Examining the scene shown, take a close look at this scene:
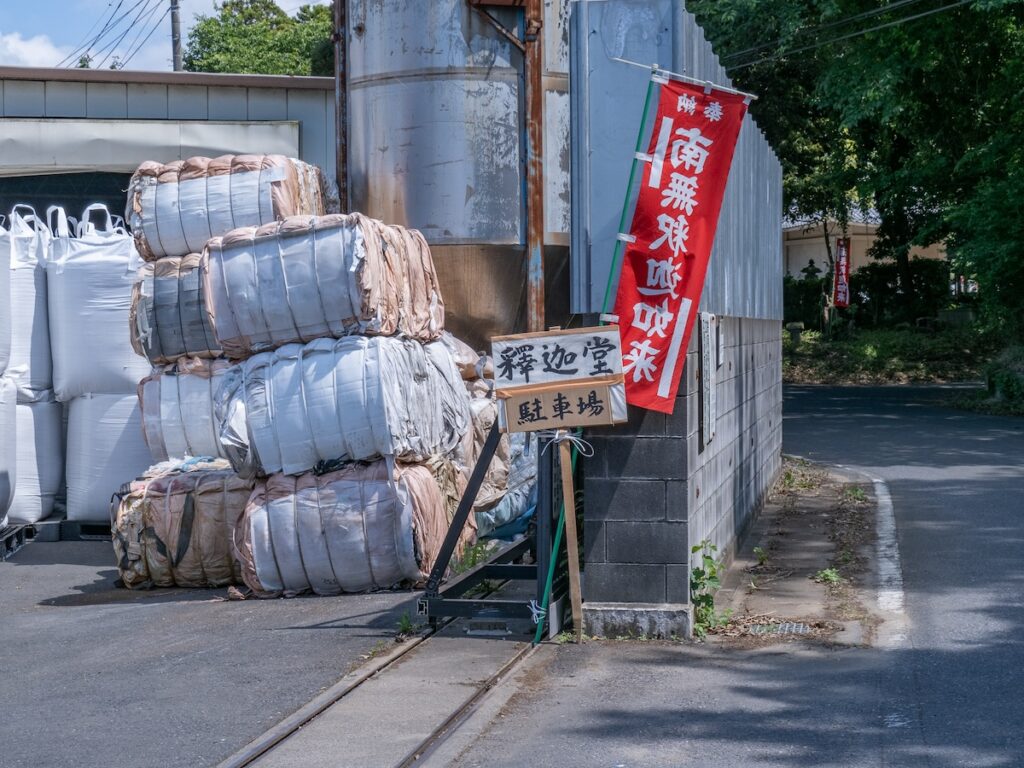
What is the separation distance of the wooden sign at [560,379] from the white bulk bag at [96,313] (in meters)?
5.69

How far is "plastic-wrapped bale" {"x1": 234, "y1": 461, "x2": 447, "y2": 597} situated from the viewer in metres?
9.38

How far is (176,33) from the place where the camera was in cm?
3309

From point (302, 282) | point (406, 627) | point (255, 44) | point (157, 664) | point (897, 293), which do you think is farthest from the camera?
point (255, 44)

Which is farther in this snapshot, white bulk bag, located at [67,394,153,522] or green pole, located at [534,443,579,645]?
white bulk bag, located at [67,394,153,522]

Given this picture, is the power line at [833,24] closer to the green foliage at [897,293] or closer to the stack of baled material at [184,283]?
the stack of baled material at [184,283]

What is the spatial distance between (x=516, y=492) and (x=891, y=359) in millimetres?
28596

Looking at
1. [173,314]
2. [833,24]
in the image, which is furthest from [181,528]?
[833,24]

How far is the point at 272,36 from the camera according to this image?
5247 centimetres

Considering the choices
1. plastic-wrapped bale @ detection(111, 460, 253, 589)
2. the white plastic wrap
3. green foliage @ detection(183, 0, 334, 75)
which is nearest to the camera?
plastic-wrapped bale @ detection(111, 460, 253, 589)

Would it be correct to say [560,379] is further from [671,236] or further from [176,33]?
[176,33]

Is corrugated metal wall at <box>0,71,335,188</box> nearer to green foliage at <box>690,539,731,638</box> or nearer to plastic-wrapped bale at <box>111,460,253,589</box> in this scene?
plastic-wrapped bale at <box>111,460,253,589</box>

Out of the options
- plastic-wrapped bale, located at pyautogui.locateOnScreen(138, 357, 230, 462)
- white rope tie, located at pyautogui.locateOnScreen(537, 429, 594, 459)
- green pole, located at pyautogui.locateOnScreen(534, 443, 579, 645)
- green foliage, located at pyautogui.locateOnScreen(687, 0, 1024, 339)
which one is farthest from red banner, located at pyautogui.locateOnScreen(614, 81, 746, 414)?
green foliage, located at pyautogui.locateOnScreen(687, 0, 1024, 339)

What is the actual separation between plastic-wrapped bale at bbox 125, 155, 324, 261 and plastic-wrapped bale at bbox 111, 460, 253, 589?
→ 208 centimetres

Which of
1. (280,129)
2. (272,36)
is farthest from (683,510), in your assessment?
(272,36)
